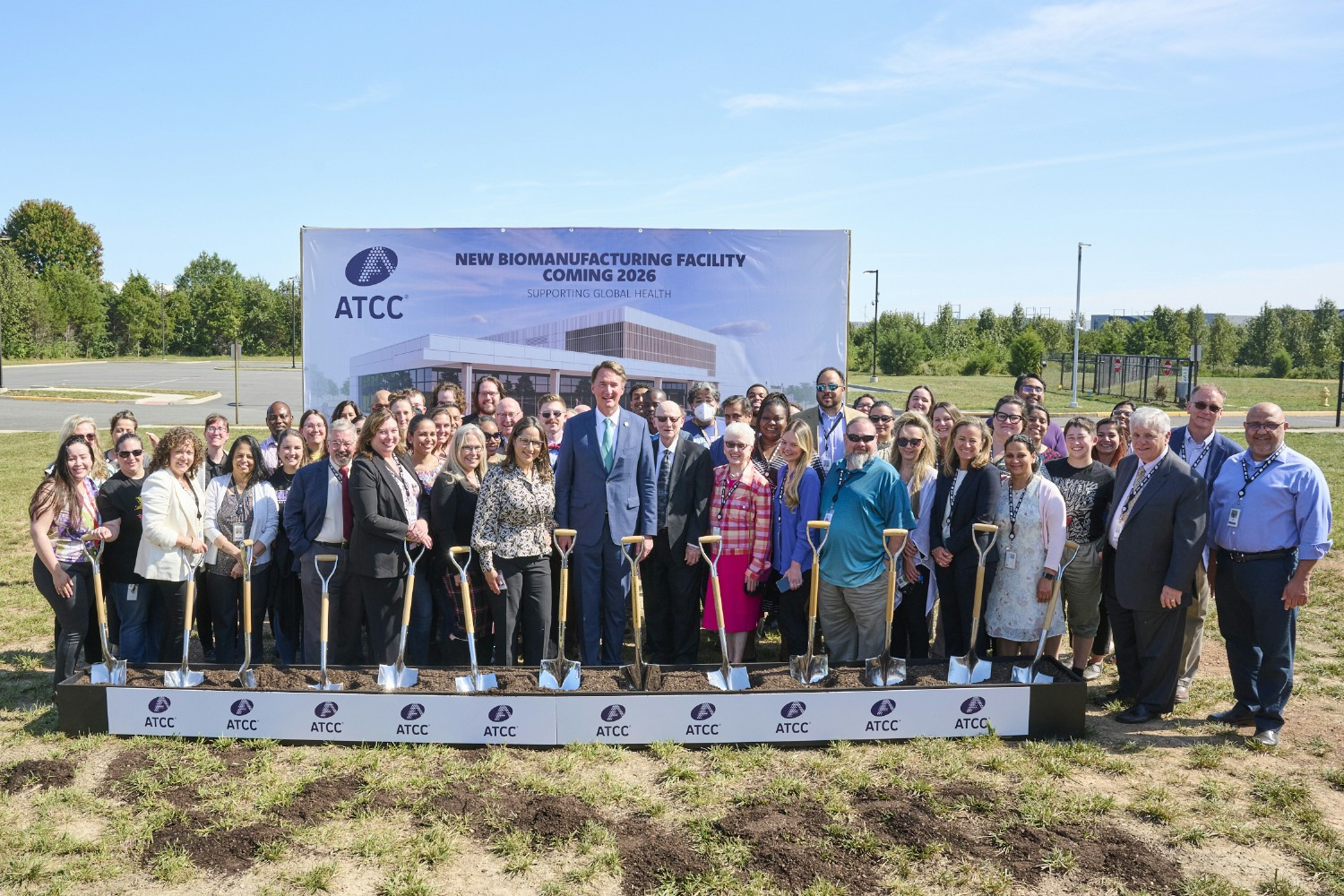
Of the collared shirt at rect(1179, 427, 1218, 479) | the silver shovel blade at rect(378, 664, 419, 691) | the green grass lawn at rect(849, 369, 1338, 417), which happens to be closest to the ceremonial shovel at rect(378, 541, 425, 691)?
the silver shovel blade at rect(378, 664, 419, 691)

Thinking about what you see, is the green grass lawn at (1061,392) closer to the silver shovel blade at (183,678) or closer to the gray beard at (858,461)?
the gray beard at (858,461)

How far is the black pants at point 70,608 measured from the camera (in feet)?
17.9

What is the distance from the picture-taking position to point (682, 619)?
237 inches

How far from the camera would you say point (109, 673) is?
16.8 feet

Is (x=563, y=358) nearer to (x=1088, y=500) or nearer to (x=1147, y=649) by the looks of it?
(x=1088, y=500)

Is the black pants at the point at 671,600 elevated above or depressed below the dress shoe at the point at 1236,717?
above

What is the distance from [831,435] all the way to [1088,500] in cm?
186

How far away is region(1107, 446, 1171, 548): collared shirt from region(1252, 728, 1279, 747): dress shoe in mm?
1215

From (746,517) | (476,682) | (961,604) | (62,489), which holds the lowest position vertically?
(476,682)

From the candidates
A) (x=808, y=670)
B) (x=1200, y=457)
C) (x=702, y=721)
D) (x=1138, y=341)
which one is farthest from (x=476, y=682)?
(x=1138, y=341)

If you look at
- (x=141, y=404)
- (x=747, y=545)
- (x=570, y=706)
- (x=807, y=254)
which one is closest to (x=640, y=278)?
(x=807, y=254)

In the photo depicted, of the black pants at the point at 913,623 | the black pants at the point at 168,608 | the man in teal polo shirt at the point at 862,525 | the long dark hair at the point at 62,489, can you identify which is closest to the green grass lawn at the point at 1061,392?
the black pants at the point at 913,623

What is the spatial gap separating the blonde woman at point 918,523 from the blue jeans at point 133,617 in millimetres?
4625

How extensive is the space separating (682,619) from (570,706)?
52.4 inches
